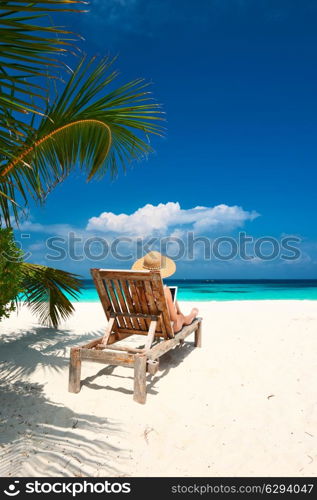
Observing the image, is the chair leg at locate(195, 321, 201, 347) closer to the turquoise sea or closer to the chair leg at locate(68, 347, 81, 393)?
the chair leg at locate(68, 347, 81, 393)

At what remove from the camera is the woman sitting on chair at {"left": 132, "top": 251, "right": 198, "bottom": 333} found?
4273mm

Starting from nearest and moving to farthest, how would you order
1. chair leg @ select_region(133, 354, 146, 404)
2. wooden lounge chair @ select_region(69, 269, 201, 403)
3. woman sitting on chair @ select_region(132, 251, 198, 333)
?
chair leg @ select_region(133, 354, 146, 404)
wooden lounge chair @ select_region(69, 269, 201, 403)
woman sitting on chair @ select_region(132, 251, 198, 333)

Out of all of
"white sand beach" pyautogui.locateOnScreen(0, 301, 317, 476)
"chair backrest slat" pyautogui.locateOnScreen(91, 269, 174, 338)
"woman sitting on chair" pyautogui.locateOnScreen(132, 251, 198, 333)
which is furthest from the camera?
"woman sitting on chair" pyautogui.locateOnScreen(132, 251, 198, 333)

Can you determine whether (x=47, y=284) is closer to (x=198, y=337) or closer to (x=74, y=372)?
(x=74, y=372)

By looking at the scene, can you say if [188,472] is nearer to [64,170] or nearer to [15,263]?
[15,263]

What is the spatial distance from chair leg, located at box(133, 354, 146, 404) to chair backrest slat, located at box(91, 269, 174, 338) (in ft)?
2.38

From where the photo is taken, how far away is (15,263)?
373 cm

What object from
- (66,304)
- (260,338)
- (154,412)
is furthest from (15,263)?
(260,338)

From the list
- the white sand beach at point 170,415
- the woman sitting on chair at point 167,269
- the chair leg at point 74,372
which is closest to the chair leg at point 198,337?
the white sand beach at point 170,415

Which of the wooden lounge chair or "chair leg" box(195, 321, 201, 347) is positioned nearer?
the wooden lounge chair

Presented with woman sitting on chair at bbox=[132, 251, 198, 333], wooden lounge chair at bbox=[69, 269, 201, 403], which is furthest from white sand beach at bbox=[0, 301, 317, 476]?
woman sitting on chair at bbox=[132, 251, 198, 333]

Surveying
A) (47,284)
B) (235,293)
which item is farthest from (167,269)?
(235,293)
